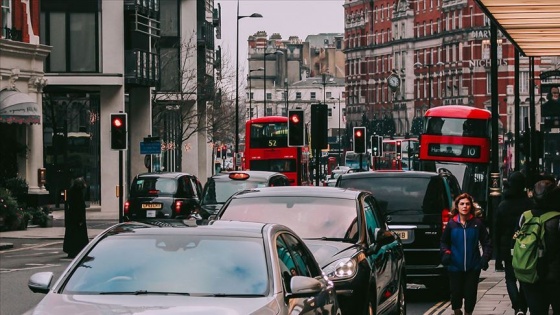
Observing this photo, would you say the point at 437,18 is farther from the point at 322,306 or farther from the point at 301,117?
the point at 322,306

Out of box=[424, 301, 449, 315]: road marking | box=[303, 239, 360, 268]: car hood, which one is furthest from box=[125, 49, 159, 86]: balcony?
box=[303, 239, 360, 268]: car hood

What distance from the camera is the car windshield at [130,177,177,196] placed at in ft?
115

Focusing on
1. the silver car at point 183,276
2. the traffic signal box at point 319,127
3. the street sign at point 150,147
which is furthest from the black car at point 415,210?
the street sign at point 150,147

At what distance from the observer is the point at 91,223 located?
49812 mm

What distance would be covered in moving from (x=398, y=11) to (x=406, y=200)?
153 m

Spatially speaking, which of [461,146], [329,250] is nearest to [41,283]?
[329,250]

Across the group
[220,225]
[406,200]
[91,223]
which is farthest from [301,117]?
[220,225]

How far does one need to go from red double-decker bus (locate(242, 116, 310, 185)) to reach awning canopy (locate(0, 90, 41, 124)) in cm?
1468

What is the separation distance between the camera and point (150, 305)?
29.1ft

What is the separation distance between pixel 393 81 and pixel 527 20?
5756 inches

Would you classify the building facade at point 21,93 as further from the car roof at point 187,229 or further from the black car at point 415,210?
the car roof at point 187,229

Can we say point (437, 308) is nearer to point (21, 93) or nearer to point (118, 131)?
point (118, 131)

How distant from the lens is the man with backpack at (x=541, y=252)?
12.8m

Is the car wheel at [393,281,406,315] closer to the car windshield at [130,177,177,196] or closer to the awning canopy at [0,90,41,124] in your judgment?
the car windshield at [130,177,177,196]
